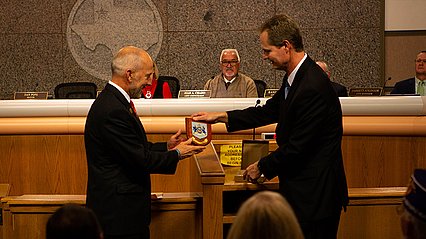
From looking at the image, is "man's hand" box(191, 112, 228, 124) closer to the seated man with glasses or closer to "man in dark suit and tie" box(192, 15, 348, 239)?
"man in dark suit and tie" box(192, 15, 348, 239)

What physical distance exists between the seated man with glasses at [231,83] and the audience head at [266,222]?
17.5ft

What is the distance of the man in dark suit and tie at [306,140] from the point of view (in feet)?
11.0

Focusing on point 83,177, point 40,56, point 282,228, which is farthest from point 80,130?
point 40,56

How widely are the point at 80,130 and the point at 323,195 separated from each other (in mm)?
2219

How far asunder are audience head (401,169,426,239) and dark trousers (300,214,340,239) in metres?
1.28

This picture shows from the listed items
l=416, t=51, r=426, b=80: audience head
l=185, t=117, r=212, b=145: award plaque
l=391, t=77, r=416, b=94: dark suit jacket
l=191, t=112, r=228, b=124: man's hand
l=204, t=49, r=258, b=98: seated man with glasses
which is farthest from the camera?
l=416, t=51, r=426, b=80: audience head

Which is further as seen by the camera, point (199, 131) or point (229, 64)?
point (229, 64)

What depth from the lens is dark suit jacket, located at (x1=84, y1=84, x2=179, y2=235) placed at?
3.37 m

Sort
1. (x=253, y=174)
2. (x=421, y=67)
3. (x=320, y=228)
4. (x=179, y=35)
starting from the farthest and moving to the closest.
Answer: (x=179, y=35), (x=421, y=67), (x=253, y=174), (x=320, y=228)

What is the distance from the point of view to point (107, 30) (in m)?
9.95

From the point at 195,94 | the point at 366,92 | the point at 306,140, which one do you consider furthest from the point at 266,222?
the point at 366,92

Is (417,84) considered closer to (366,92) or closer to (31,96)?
(366,92)

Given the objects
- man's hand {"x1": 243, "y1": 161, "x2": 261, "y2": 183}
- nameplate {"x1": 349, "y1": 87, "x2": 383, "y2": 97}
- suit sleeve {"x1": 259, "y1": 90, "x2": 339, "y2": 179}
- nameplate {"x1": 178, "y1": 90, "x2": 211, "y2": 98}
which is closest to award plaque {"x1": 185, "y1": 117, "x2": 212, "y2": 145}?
man's hand {"x1": 243, "y1": 161, "x2": 261, "y2": 183}

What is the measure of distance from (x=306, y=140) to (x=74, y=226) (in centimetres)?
150
